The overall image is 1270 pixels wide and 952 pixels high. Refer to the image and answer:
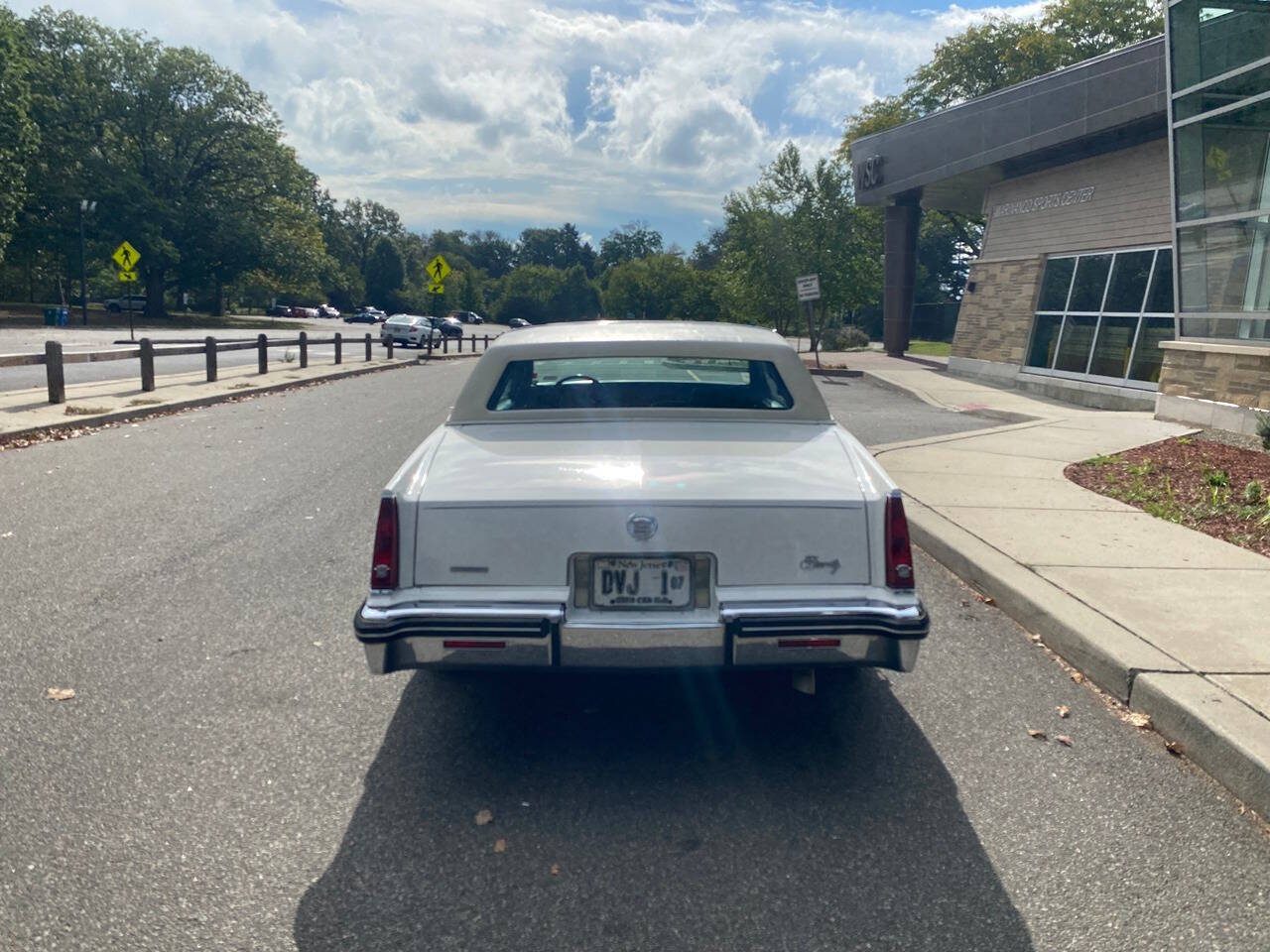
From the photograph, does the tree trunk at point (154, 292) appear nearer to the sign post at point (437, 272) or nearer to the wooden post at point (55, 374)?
the sign post at point (437, 272)

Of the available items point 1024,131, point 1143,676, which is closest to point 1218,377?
point 1143,676

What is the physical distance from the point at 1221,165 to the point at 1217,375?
266 centimetres

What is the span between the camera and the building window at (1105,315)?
63.0 ft

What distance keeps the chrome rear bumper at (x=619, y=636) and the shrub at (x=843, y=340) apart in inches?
1887

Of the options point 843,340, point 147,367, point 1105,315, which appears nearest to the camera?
point 147,367

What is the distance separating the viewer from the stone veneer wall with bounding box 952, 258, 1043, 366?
79.0 ft

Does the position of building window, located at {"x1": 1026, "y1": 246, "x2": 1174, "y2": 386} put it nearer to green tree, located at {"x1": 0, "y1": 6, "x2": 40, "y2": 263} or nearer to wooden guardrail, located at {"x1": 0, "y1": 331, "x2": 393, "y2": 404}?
wooden guardrail, located at {"x1": 0, "y1": 331, "x2": 393, "y2": 404}

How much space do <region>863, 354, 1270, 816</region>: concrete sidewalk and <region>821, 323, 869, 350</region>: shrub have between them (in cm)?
4090

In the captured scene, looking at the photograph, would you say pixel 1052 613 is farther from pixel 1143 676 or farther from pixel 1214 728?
pixel 1214 728

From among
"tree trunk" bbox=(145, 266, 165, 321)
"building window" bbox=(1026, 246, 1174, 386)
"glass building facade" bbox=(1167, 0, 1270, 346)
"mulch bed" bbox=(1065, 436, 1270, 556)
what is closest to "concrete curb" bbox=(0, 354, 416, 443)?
"mulch bed" bbox=(1065, 436, 1270, 556)

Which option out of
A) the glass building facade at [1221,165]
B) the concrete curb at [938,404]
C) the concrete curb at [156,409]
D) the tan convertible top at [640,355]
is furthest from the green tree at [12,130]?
the tan convertible top at [640,355]

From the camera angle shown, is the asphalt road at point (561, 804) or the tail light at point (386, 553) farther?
the tail light at point (386, 553)

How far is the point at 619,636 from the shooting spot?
11.1 feet

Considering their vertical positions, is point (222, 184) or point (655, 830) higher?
point (222, 184)
